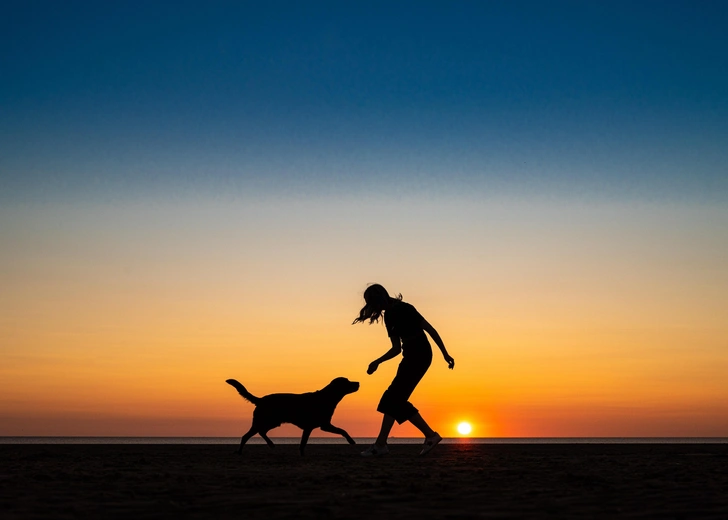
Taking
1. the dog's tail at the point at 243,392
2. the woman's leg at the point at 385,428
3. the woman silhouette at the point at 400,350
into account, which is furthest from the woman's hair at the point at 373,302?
the dog's tail at the point at 243,392

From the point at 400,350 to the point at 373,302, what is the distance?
733 mm

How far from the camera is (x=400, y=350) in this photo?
11.2m

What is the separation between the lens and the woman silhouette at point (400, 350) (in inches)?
436

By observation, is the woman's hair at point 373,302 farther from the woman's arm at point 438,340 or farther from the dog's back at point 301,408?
Result: the dog's back at point 301,408

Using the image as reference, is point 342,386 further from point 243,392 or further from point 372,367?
point 372,367

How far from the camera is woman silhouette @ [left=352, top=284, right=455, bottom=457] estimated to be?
36.3 feet
